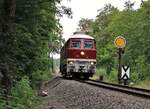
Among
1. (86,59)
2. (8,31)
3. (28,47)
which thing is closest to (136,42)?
(86,59)

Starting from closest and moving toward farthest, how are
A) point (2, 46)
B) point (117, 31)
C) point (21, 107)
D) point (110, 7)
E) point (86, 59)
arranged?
point (21, 107) < point (2, 46) < point (86, 59) < point (117, 31) < point (110, 7)

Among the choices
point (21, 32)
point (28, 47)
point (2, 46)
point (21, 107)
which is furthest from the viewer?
point (28, 47)

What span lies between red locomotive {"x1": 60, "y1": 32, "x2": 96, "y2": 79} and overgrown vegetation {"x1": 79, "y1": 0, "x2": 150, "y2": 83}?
3710 mm

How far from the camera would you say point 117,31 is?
7312cm

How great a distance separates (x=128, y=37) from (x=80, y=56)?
83.8ft

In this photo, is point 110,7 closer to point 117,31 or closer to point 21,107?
point 117,31

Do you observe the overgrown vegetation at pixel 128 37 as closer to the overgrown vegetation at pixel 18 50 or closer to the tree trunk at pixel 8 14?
the overgrown vegetation at pixel 18 50

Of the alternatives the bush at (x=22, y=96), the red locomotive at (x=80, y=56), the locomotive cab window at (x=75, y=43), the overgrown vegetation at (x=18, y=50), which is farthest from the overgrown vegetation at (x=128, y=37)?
the bush at (x=22, y=96)

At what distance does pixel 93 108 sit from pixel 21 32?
5.72m

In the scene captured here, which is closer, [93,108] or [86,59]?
[93,108]

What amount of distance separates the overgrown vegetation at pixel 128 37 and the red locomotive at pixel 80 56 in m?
3.71

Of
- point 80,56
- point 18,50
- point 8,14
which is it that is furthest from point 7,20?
point 80,56

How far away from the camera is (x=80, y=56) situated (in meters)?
37.2

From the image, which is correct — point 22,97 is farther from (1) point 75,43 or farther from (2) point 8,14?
(1) point 75,43
